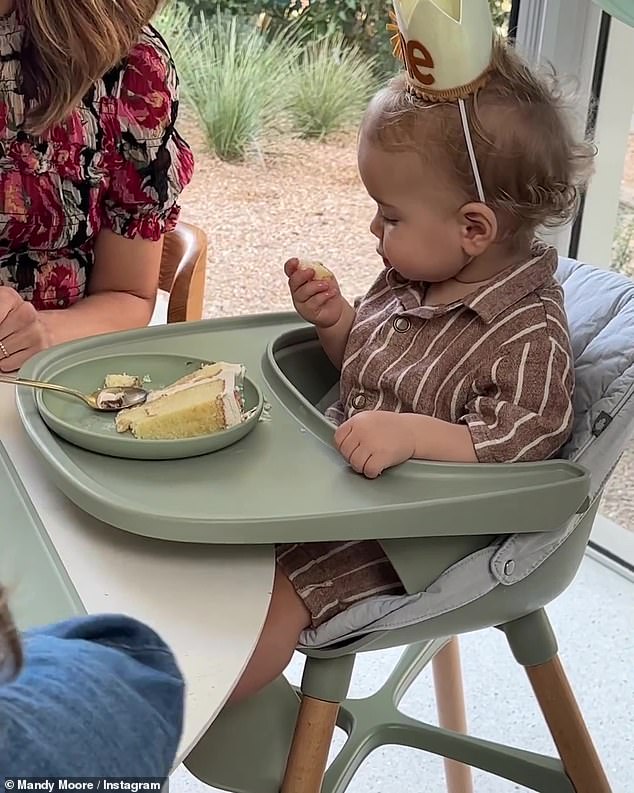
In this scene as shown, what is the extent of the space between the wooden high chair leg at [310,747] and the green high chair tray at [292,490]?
0.82ft

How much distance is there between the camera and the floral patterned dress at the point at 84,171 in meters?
1.16

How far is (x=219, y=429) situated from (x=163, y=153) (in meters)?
0.46

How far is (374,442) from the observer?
2.81 feet

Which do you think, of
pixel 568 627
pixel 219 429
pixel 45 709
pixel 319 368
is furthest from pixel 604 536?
pixel 45 709

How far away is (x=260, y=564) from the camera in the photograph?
793 mm

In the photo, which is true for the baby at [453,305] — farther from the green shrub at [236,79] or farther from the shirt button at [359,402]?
the green shrub at [236,79]

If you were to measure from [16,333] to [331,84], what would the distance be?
1.06 metres

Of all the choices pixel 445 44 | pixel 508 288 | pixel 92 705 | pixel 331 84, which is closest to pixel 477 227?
A: pixel 508 288

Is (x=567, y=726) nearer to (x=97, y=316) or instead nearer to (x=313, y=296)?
(x=313, y=296)

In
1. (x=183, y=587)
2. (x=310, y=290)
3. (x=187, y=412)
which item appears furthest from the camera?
(x=310, y=290)

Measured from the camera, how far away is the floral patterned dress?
3.82ft

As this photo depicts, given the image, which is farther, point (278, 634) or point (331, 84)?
point (331, 84)

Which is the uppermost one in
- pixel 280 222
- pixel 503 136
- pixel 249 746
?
pixel 503 136

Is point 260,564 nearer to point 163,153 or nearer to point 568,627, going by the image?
point 163,153
